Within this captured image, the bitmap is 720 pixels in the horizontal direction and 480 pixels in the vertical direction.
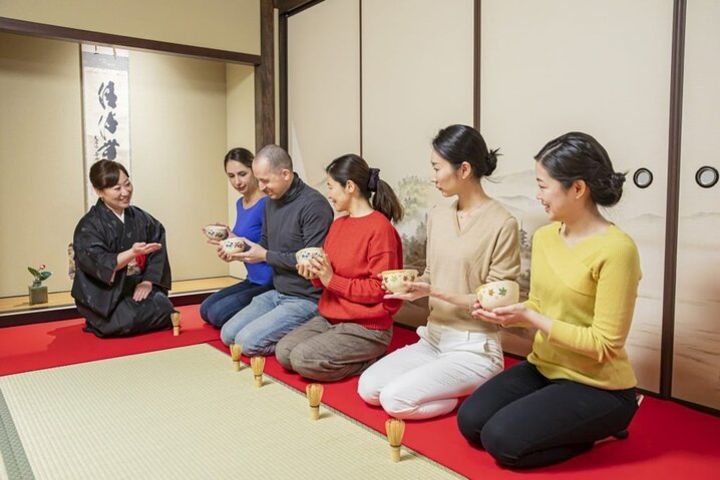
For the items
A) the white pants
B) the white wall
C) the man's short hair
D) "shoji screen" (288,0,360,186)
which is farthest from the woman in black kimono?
the white pants

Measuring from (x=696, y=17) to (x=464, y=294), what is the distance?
1425 millimetres

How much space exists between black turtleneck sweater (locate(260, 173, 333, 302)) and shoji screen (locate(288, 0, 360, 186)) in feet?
3.45

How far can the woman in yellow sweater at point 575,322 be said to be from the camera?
1.84m

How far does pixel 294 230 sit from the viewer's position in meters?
3.28

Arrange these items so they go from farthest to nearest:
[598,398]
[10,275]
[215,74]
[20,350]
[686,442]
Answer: [215,74] → [10,275] → [20,350] → [686,442] → [598,398]

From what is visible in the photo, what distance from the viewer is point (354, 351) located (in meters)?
2.75

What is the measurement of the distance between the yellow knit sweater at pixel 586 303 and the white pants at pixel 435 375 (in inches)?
11.7

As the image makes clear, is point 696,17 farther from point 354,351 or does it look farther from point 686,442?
point 354,351

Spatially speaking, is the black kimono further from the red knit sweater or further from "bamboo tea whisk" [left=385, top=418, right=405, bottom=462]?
"bamboo tea whisk" [left=385, top=418, right=405, bottom=462]

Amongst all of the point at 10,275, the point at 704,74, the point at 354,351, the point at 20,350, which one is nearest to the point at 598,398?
the point at 354,351

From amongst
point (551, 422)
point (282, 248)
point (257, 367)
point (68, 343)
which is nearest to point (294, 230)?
point (282, 248)

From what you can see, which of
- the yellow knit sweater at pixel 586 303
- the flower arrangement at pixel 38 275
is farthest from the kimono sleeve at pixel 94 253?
the yellow knit sweater at pixel 586 303

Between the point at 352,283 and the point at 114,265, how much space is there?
1.62 meters

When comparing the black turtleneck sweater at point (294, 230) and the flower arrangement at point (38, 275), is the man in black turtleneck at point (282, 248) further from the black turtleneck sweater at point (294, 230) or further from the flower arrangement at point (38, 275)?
the flower arrangement at point (38, 275)
